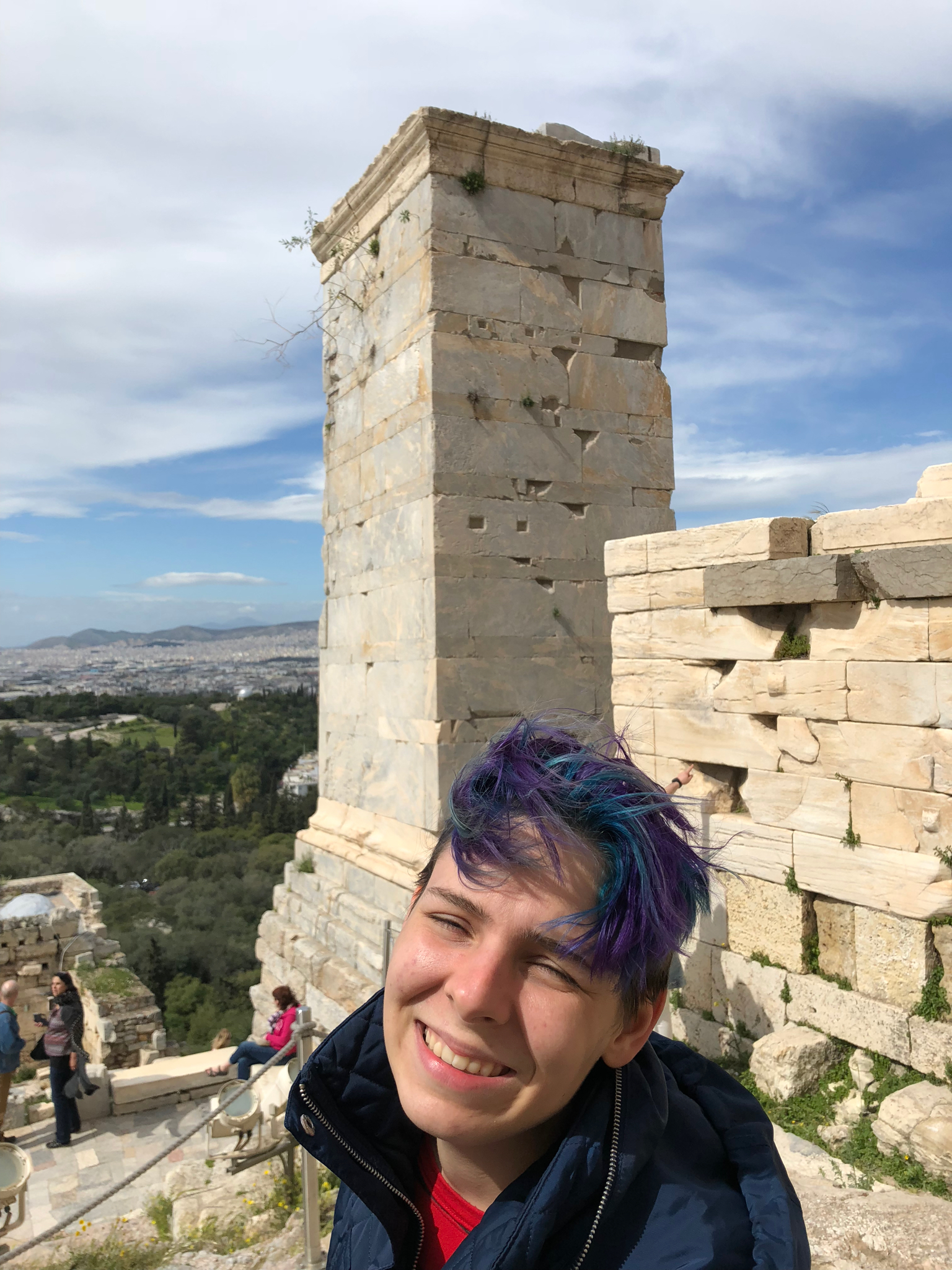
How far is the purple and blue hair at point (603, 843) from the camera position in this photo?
4.13ft

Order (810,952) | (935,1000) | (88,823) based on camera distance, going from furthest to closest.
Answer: (88,823), (810,952), (935,1000)

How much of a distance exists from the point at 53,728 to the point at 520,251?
1829 inches

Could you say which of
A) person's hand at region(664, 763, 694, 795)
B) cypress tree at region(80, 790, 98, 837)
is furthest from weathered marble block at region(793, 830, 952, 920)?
cypress tree at region(80, 790, 98, 837)

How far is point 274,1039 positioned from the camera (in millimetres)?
7086

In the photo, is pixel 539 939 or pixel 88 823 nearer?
pixel 539 939

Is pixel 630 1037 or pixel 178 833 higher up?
pixel 630 1037

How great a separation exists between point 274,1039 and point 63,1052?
2476 mm

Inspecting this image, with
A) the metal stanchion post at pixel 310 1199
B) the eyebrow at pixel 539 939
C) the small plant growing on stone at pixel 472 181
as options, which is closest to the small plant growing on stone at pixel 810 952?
the metal stanchion post at pixel 310 1199

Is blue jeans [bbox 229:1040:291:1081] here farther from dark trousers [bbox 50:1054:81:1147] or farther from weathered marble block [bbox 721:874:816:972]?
weathered marble block [bbox 721:874:816:972]

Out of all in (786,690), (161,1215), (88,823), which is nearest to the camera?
(786,690)

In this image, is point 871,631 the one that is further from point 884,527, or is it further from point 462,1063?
point 462,1063

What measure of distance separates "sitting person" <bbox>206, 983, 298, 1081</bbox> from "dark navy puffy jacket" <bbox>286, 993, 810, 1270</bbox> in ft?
19.1

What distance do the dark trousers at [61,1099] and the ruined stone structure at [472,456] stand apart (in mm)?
2277

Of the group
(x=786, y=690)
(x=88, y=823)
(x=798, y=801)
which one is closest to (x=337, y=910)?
(x=798, y=801)
